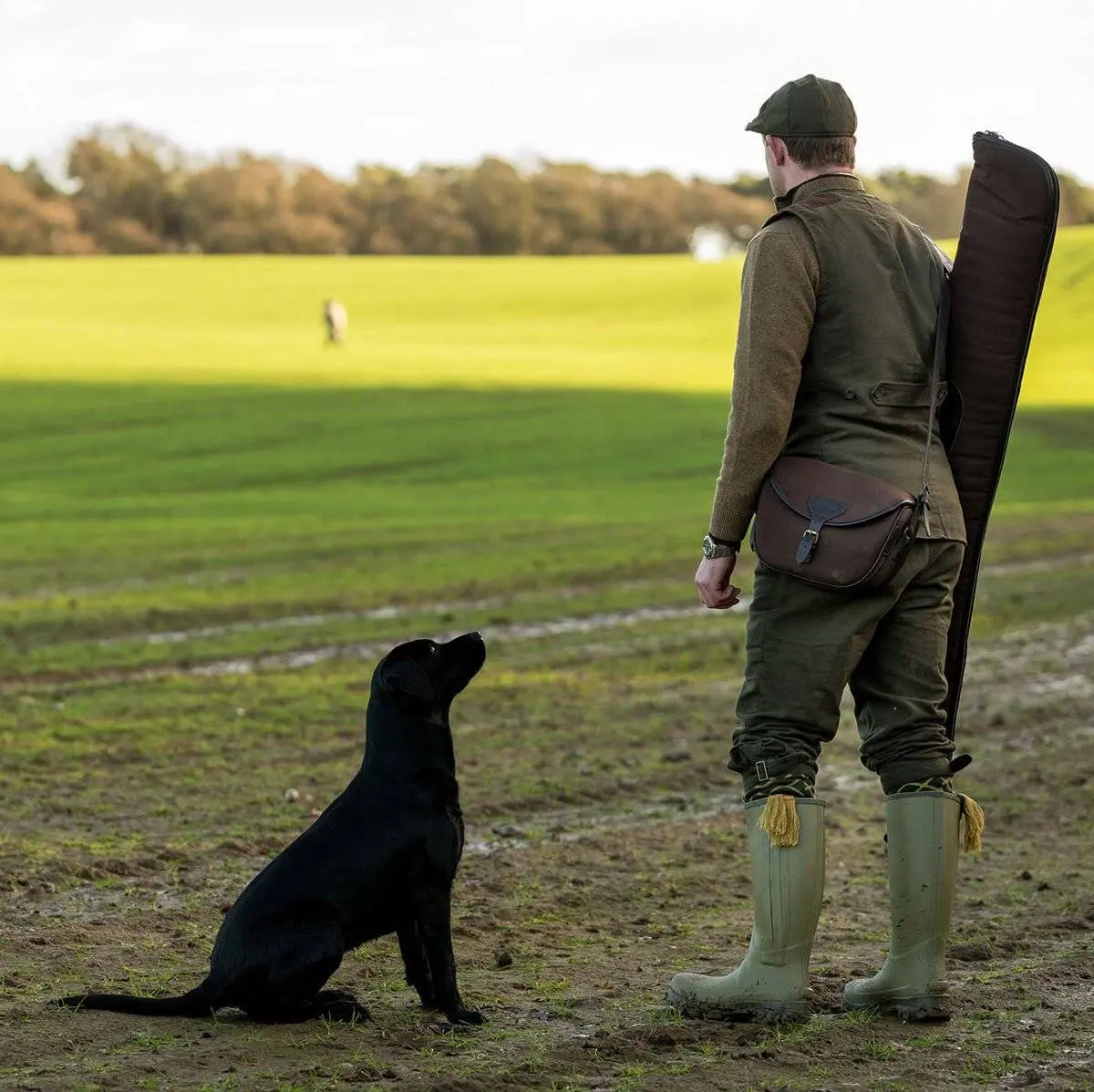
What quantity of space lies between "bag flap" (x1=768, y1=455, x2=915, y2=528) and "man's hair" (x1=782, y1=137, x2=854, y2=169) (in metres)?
0.79

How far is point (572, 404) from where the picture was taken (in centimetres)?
3581

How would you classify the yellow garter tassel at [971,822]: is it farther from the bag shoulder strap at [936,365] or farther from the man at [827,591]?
the bag shoulder strap at [936,365]

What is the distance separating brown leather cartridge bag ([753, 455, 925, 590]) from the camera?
172 inches

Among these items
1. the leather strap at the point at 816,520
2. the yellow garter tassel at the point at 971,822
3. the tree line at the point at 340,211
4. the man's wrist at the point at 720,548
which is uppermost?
the tree line at the point at 340,211

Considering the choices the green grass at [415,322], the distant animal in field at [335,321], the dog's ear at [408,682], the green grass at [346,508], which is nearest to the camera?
the dog's ear at [408,682]

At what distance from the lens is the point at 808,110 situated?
4.53 meters

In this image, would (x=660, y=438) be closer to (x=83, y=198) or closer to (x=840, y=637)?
(x=840, y=637)

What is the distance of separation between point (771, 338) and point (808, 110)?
628 mm

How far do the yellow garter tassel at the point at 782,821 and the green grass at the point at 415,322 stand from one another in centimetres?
3386

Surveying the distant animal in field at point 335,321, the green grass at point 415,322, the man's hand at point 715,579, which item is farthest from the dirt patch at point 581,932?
the distant animal in field at point 335,321

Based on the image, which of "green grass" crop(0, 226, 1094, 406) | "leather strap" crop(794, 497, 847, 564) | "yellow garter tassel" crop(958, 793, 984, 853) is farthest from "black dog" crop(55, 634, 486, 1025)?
"green grass" crop(0, 226, 1094, 406)

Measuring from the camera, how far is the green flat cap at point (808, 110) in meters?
4.51

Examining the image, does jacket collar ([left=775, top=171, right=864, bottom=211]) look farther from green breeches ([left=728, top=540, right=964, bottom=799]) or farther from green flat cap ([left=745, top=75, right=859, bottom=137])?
green breeches ([left=728, top=540, right=964, bottom=799])

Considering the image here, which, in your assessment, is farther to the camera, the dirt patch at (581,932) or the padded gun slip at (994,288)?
the padded gun slip at (994,288)
